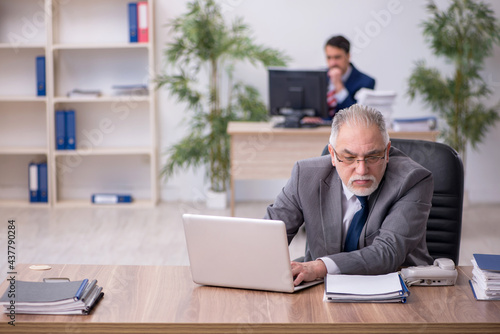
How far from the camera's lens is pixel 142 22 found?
234 inches

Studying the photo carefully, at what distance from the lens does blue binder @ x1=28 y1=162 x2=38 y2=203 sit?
6.11 metres

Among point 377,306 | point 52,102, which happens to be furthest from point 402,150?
point 52,102

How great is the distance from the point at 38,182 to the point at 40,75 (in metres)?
0.99

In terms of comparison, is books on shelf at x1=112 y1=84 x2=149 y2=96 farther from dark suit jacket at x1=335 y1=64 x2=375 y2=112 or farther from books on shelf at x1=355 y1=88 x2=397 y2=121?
books on shelf at x1=355 y1=88 x2=397 y2=121

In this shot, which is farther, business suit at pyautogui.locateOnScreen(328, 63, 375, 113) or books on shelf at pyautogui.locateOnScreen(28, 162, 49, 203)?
books on shelf at pyautogui.locateOnScreen(28, 162, 49, 203)

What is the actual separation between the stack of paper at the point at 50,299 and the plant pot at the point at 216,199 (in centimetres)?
417

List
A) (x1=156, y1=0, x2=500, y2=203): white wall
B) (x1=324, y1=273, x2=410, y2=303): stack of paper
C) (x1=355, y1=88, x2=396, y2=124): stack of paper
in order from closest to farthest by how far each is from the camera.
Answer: (x1=324, y1=273, x2=410, y2=303): stack of paper
(x1=355, y1=88, x2=396, y2=124): stack of paper
(x1=156, y1=0, x2=500, y2=203): white wall

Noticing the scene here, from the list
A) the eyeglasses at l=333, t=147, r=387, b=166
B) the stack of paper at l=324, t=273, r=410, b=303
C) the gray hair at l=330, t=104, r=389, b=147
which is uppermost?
the gray hair at l=330, t=104, r=389, b=147

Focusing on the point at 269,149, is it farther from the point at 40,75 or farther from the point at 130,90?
the point at 40,75

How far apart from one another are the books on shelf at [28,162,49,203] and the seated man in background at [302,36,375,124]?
2.71 m

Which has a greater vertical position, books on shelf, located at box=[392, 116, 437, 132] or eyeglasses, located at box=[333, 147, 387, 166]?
books on shelf, located at box=[392, 116, 437, 132]

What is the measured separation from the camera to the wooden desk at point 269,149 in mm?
5090

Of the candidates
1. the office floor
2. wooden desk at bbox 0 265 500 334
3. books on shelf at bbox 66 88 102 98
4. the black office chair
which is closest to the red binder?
books on shelf at bbox 66 88 102 98

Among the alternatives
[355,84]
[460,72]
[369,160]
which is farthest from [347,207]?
[460,72]
